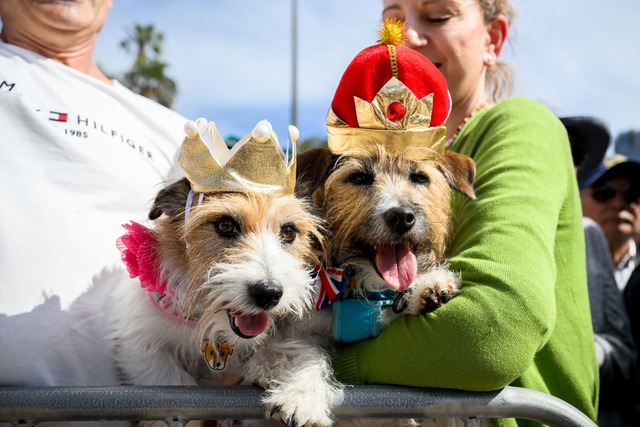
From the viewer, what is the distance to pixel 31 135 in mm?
3139

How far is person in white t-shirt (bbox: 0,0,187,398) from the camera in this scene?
9.41 feet

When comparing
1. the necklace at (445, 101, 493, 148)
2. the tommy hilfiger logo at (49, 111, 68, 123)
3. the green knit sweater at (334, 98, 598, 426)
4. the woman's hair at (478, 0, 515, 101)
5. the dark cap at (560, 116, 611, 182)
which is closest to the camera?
the green knit sweater at (334, 98, 598, 426)

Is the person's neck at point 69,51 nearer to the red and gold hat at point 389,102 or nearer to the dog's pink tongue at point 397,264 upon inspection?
the red and gold hat at point 389,102

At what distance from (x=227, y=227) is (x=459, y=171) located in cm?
119

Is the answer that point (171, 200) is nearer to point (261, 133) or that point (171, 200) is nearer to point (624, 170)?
point (261, 133)

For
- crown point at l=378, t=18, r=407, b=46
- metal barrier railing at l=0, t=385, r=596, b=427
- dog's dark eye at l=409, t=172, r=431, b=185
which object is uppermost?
crown point at l=378, t=18, r=407, b=46

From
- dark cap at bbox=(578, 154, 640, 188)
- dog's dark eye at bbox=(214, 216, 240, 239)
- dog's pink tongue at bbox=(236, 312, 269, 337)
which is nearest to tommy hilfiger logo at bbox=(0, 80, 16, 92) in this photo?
dog's dark eye at bbox=(214, 216, 240, 239)

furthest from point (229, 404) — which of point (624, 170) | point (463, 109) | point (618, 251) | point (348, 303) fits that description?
point (624, 170)

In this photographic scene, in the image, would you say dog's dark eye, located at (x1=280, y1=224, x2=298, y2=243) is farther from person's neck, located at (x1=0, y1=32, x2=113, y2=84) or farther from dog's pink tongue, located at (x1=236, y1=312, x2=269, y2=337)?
person's neck, located at (x1=0, y1=32, x2=113, y2=84)

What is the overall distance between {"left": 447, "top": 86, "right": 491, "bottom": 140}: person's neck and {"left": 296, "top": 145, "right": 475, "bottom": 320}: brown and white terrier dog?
941 mm

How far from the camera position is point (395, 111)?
9.50 ft

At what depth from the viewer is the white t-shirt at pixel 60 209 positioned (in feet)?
9.38

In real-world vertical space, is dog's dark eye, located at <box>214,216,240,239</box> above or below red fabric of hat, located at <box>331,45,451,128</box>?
below

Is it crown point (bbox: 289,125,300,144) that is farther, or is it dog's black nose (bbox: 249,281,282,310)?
crown point (bbox: 289,125,300,144)
